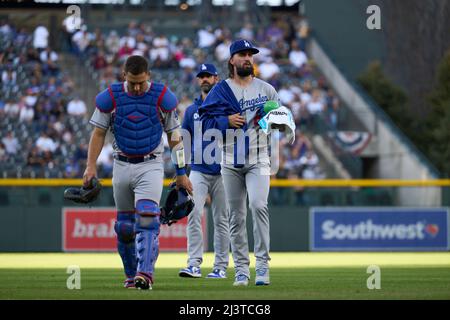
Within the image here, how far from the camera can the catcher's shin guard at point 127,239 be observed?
1066cm

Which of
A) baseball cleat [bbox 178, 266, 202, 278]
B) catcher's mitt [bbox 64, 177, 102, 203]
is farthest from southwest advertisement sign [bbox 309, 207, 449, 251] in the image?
catcher's mitt [bbox 64, 177, 102, 203]

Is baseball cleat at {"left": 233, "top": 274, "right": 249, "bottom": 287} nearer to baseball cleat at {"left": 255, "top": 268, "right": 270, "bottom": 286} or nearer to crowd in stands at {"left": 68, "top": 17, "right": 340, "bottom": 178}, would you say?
baseball cleat at {"left": 255, "top": 268, "right": 270, "bottom": 286}

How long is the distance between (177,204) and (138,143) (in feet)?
3.23

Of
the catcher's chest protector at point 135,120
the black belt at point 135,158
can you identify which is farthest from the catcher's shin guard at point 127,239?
the catcher's chest protector at point 135,120

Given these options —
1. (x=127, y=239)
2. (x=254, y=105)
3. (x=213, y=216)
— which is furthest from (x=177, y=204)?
(x=213, y=216)

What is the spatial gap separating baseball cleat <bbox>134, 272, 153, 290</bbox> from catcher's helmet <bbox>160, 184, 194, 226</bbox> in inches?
42.9

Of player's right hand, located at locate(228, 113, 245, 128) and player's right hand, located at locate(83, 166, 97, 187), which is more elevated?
player's right hand, located at locate(228, 113, 245, 128)

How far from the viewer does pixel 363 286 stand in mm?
11047

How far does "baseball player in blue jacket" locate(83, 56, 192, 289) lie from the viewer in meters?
10.3

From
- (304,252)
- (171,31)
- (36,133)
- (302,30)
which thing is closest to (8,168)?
(36,133)

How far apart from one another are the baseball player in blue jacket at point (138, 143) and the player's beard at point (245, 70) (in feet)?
2.89

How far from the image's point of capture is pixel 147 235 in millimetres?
10352
